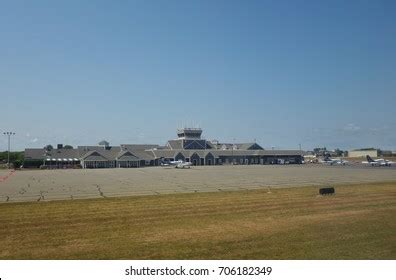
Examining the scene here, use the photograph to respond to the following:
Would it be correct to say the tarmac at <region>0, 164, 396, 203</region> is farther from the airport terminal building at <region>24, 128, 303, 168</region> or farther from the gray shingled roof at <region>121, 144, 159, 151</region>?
the gray shingled roof at <region>121, 144, 159, 151</region>

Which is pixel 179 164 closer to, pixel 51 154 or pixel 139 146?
pixel 51 154

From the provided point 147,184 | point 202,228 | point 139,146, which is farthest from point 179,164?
point 202,228

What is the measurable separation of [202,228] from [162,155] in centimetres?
13679

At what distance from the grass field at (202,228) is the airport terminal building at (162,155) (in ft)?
362

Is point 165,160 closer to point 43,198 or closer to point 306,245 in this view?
point 43,198

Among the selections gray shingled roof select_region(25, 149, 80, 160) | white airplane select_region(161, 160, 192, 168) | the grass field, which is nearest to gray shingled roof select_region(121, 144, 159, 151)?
gray shingled roof select_region(25, 149, 80, 160)

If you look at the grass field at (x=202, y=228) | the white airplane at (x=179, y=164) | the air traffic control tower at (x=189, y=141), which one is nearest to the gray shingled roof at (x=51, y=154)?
the white airplane at (x=179, y=164)

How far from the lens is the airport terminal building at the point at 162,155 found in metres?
139

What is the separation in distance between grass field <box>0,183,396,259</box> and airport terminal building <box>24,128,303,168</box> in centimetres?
11048

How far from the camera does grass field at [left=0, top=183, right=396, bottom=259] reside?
49.7 ft

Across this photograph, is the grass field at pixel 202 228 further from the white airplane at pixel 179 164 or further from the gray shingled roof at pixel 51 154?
the gray shingled roof at pixel 51 154

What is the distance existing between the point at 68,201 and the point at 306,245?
71.1 feet

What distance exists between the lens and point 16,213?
84.6 feet

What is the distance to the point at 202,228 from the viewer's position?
2005 cm
